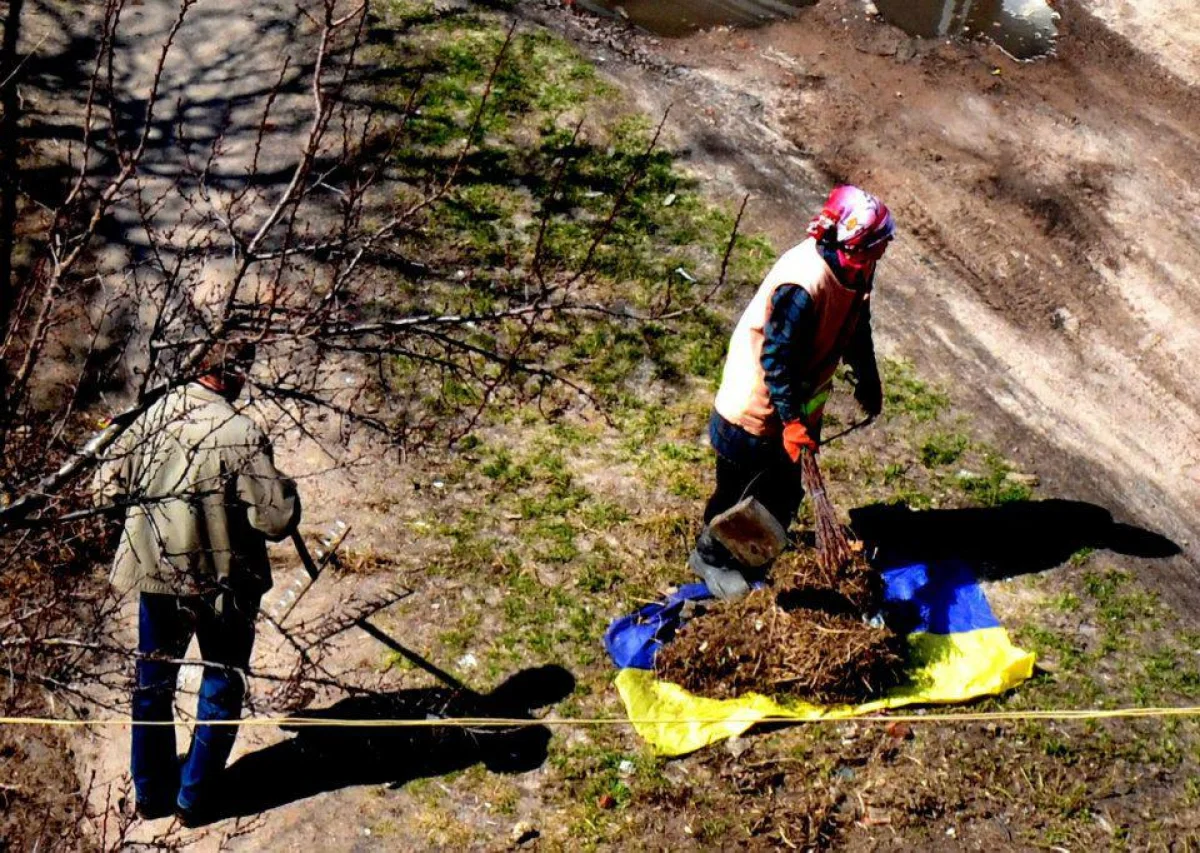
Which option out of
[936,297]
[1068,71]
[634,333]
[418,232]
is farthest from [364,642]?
[1068,71]

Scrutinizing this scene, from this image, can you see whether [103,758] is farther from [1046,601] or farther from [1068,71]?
[1068,71]

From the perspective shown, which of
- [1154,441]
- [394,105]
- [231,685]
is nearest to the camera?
[231,685]

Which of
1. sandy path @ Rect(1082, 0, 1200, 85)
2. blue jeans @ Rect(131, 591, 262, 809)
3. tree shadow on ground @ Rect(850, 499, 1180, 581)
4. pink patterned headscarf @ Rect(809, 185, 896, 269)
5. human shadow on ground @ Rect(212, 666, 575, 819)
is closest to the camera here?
blue jeans @ Rect(131, 591, 262, 809)

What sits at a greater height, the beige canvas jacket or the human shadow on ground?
the beige canvas jacket

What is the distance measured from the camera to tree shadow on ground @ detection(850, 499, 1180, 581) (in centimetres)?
626

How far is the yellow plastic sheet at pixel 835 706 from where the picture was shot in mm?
5273

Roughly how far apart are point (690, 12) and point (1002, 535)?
6.62 meters

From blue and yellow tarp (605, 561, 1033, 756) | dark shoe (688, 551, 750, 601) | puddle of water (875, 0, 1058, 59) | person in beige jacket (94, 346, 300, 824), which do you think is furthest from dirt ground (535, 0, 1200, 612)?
person in beige jacket (94, 346, 300, 824)

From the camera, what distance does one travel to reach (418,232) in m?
8.19

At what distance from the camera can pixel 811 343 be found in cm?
507

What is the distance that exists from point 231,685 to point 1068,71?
29.4 feet

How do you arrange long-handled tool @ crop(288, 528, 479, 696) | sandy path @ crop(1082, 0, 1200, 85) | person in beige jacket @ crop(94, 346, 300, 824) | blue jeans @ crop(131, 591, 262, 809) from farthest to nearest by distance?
1. sandy path @ crop(1082, 0, 1200, 85)
2. long-handled tool @ crop(288, 528, 479, 696)
3. blue jeans @ crop(131, 591, 262, 809)
4. person in beige jacket @ crop(94, 346, 300, 824)

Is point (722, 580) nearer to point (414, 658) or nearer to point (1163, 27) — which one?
point (414, 658)

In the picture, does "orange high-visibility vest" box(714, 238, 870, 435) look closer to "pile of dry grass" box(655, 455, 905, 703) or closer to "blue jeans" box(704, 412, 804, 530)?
"blue jeans" box(704, 412, 804, 530)
